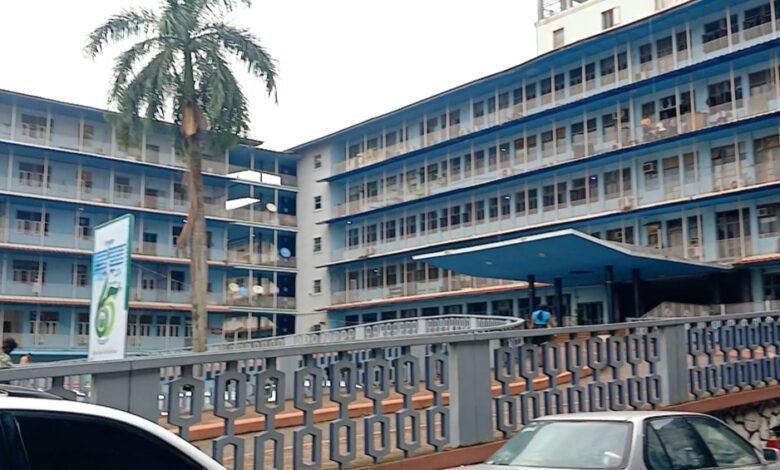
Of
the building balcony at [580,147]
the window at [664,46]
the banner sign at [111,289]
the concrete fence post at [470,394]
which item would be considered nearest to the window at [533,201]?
the building balcony at [580,147]

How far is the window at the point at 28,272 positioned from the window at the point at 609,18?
32115 mm

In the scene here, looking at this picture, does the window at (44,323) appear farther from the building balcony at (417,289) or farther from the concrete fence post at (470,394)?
the concrete fence post at (470,394)

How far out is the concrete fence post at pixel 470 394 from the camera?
9141 millimetres

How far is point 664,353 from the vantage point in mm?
11898

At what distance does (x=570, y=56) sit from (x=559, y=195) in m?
6.62

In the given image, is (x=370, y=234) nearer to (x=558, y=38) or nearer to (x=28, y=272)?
(x=558, y=38)

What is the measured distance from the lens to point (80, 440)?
349 centimetres

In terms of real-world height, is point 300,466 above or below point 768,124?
below

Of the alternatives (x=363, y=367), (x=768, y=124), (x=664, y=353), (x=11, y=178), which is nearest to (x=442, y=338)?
(x=363, y=367)

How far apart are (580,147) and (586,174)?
50.4 inches

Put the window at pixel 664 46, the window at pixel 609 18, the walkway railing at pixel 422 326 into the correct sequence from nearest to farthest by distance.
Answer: the walkway railing at pixel 422 326 → the window at pixel 664 46 → the window at pixel 609 18

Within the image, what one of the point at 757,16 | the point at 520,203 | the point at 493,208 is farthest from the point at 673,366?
the point at 493,208

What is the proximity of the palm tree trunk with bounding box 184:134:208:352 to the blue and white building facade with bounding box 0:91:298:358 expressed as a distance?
14328mm

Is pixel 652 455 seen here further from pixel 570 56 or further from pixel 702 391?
pixel 570 56
